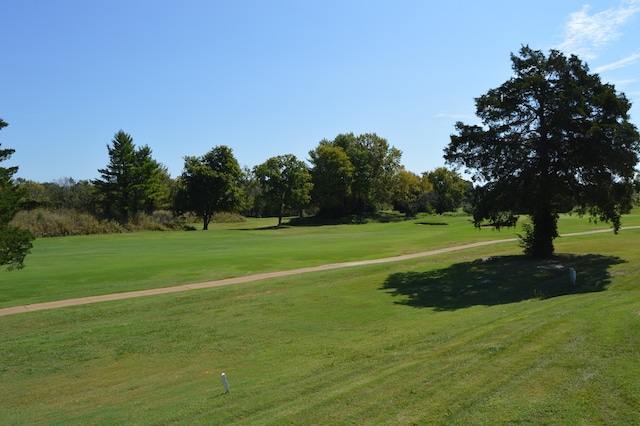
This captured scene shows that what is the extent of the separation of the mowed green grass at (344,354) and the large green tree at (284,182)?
2320 inches

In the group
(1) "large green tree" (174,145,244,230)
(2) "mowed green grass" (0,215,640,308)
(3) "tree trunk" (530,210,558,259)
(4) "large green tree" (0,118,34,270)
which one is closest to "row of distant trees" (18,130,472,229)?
(1) "large green tree" (174,145,244,230)

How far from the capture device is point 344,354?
1109 cm

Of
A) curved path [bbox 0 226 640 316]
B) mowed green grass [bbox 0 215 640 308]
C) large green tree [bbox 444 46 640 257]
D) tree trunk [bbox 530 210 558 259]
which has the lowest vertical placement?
curved path [bbox 0 226 640 316]

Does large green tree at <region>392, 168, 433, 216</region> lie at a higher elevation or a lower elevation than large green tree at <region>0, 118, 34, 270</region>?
higher

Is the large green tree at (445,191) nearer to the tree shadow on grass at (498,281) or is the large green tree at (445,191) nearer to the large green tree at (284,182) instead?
the large green tree at (284,182)

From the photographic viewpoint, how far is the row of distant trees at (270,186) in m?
68.1

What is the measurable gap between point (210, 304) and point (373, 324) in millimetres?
6841

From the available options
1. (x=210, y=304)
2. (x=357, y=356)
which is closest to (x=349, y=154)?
(x=210, y=304)

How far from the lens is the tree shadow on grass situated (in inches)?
698

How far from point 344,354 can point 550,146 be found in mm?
16777

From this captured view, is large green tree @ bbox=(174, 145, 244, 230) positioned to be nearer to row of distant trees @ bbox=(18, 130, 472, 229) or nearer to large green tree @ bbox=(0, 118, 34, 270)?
row of distant trees @ bbox=(18, 130, 472, 229)

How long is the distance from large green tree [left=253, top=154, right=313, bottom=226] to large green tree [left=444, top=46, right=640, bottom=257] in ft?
188

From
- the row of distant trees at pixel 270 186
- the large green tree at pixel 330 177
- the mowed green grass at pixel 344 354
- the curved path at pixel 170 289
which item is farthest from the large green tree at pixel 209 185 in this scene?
the mowed green grass at pixel 344 354

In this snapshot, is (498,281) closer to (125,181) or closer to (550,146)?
(550,146)
